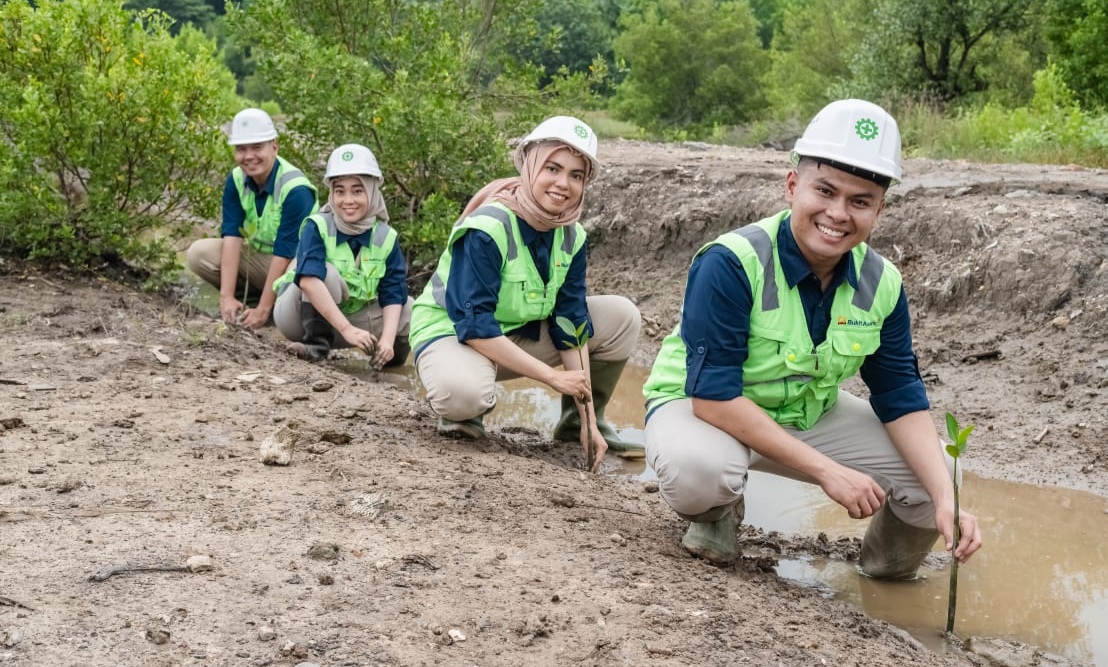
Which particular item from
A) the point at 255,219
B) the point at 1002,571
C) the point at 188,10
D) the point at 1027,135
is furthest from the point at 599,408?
the point at 188,10

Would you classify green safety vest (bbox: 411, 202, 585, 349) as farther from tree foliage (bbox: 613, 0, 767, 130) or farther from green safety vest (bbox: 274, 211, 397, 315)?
tree foliage (bbox: 613, 0, 767, 130)

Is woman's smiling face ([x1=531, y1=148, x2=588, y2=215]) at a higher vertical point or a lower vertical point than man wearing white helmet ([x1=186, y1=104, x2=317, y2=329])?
higher

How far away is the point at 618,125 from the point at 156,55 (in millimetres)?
26052

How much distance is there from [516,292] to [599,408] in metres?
1.13

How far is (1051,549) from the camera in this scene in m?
4.52

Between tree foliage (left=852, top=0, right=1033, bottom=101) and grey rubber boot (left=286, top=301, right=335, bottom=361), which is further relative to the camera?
tree foliage (left=852, top=0, right=1033, bottom=101)

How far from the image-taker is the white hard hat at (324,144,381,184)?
21.1 feet

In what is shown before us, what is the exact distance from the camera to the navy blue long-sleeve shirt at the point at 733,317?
344 cm

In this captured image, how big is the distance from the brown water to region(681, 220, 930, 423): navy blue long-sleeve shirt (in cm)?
78

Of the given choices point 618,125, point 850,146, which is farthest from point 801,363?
point 618,125

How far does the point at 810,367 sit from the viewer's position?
11.8 ft

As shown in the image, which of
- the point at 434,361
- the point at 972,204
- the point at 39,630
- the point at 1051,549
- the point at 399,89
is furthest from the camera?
the point at 399,89

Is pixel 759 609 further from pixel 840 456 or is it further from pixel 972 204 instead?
pixel 972 204

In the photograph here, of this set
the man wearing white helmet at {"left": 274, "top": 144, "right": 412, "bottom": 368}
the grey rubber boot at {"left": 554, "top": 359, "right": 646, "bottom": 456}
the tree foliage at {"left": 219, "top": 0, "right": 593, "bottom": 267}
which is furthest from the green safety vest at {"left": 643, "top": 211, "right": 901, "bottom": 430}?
the tree foliage at {"left": 219, "top": 0, "right": 593, "bottom": 267}
